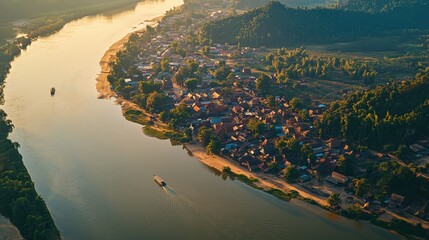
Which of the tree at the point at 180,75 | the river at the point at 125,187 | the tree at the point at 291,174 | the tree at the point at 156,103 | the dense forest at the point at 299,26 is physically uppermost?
the dense forest at the point at 299,26

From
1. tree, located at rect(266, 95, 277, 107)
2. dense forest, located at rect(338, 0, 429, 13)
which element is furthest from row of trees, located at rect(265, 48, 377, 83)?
dense forest, located at rect(338, 0, 429, 13)

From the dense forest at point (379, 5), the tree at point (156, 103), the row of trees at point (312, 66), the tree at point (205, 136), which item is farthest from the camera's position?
the dense forest at point (379, 5)

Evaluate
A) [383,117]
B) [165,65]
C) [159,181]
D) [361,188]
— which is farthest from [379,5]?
[159,181]

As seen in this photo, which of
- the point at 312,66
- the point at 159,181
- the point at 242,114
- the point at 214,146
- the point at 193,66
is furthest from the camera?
the point at 312,66

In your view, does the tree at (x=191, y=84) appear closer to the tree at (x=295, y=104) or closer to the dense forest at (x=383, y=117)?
the tree at (x=295, y=104)

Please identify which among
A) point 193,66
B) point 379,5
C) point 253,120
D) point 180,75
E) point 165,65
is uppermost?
point 379,5

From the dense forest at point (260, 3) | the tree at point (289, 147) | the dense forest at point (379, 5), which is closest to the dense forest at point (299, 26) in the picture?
the dense forest at point (379, 5)

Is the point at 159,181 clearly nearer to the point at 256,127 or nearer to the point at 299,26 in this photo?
the point at 256,127
